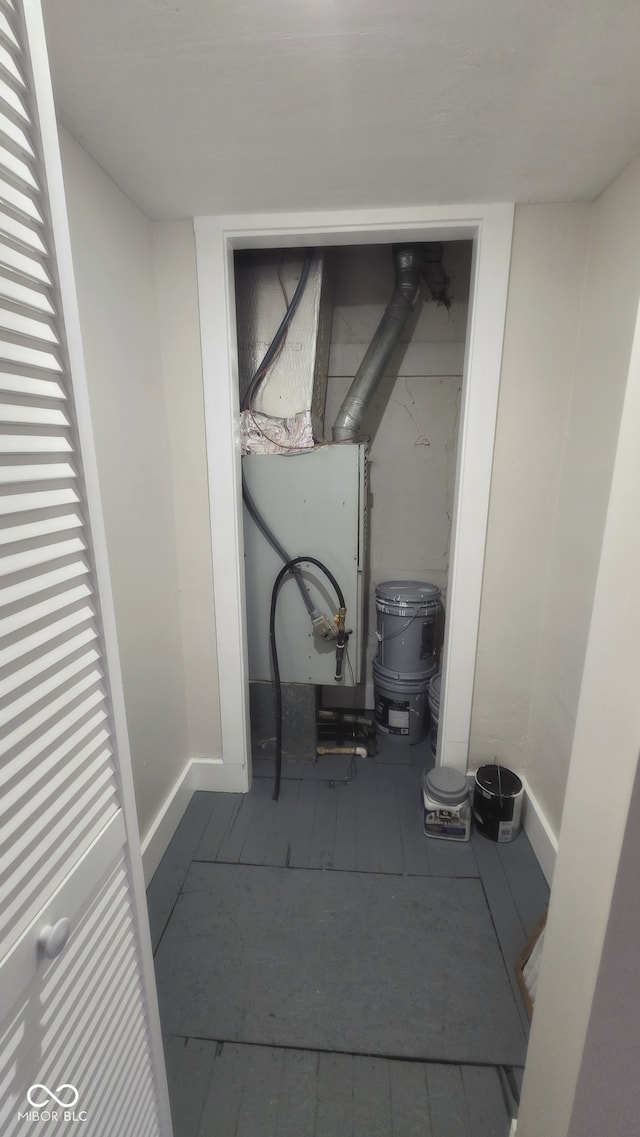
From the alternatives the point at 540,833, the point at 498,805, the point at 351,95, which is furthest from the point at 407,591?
the point at 351,95

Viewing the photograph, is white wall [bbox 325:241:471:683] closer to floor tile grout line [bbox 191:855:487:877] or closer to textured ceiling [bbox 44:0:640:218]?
textured ceiling [bbox 44:0:640:218]

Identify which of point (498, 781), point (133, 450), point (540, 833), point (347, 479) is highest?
point (133, 450)

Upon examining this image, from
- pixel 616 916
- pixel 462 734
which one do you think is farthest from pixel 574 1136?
pixel 462 734

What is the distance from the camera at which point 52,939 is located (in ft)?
1.82

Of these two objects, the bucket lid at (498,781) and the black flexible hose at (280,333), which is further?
the black flexible hose at (280,333)

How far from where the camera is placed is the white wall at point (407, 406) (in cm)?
229

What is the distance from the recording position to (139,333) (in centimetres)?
156

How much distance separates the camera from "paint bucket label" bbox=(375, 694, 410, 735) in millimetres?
2420

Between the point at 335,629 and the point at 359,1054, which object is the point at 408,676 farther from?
the point at 359,1054

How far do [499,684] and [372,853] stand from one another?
0.83 m

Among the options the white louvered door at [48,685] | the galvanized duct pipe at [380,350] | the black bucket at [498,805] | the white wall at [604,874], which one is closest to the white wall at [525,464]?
the black bucket at [498,805]

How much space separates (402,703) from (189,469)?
1562 mm

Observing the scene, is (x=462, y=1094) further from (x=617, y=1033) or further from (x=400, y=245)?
(x=400, y=245)

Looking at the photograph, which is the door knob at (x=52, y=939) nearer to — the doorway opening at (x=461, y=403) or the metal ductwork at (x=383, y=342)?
the doorway opening at (x=461, y=403)
